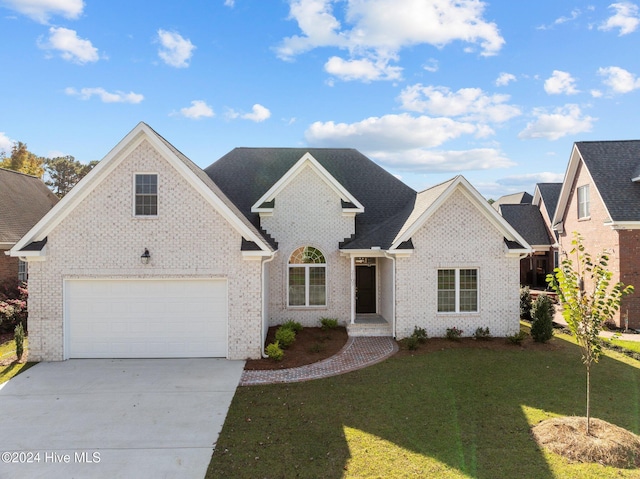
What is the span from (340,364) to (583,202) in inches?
674

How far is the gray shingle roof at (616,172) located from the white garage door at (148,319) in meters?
17.3

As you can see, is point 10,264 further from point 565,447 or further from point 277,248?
point 565,447

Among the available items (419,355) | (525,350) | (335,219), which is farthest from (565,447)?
(335,219)

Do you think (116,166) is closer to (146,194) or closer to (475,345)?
(146,194)

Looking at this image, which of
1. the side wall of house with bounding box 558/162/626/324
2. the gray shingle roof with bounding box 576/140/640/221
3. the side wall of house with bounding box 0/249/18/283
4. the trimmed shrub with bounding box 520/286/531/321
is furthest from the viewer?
the trimmed shrub with bounding box 520/286/531/321

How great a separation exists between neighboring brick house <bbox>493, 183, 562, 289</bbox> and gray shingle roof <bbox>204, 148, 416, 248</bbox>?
14277 millimetres

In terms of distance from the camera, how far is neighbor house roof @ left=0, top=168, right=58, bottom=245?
19.1 meters

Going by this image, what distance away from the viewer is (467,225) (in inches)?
544

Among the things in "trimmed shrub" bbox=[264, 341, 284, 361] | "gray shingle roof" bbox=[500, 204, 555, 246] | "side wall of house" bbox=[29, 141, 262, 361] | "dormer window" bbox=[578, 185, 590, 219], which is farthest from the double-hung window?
"gray shingle roof" bbox=[500, 204, 555, 246]

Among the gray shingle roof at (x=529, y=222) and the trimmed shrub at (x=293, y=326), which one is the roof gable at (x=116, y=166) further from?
the gray shingle roof at (x=529, y=222)

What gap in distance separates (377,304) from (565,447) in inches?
395

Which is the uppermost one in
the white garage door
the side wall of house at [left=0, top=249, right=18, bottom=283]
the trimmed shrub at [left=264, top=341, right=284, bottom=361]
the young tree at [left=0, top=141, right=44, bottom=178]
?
the young tree at [left=0, top=141, right=44, bottom=178]

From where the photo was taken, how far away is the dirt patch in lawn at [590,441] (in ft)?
21.0

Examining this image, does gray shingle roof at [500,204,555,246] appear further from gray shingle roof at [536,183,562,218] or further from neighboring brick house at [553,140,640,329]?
neighboring brick house at [553,140,640,329]
